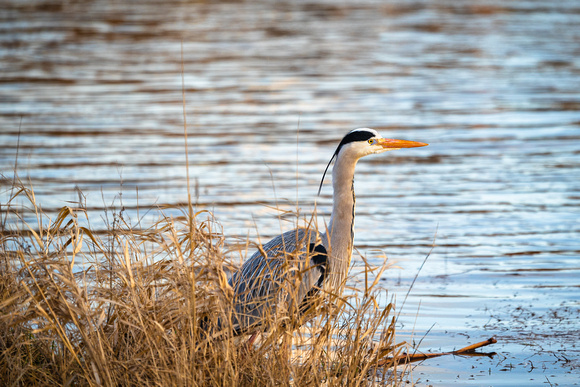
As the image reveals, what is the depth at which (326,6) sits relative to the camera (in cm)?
3328

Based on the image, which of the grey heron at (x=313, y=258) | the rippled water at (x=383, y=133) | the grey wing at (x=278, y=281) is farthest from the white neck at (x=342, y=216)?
the rippled water at (x=383, y=133)

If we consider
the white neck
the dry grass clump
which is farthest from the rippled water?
the dry grass clump

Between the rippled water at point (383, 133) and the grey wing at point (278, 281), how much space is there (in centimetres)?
30

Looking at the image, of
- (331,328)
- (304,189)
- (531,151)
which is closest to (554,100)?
(531,151)

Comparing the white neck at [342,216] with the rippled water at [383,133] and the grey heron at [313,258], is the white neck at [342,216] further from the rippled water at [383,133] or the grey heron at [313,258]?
the rippled water at [383,133]

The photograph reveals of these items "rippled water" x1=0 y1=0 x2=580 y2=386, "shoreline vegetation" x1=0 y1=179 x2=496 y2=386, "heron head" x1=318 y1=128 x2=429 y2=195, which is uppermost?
"heron head" x1=318 y1=128 x2=429 y2=195

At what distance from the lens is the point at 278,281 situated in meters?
5.05

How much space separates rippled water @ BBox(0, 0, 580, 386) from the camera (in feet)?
22.9

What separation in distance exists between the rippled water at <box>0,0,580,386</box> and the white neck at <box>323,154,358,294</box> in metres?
0.67

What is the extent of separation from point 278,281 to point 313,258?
0.44m

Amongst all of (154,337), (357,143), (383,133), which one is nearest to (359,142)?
(357,143)

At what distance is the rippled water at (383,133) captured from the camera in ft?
22.9

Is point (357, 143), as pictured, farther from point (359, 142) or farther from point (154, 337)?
point (154, 337)

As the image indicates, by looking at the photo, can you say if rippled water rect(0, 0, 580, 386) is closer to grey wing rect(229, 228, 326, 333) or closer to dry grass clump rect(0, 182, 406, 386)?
grey wing rect(229, 228, 326, 333)
